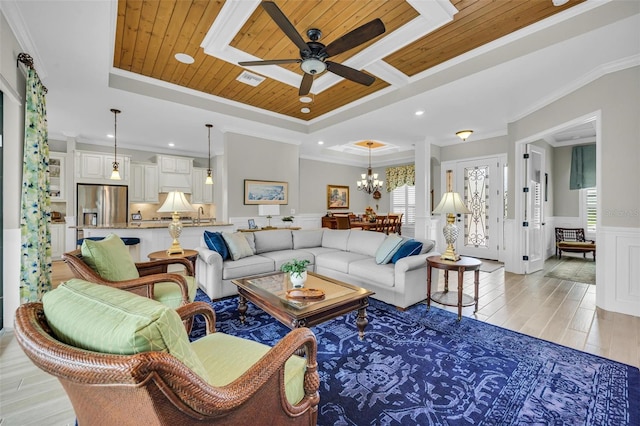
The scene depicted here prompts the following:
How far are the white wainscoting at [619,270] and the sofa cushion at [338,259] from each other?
8.89ft

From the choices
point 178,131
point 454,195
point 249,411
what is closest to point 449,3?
point 454,195

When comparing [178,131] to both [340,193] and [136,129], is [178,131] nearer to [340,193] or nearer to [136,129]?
[136,129]

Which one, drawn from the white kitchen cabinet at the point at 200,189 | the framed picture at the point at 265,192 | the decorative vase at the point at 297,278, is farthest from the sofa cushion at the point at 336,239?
the white kitchen cabinet at the point at 200,189

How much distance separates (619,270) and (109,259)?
5.01 metres

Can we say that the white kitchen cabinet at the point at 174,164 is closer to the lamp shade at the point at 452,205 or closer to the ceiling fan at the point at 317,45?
the ceiling fan at the point at 317,45

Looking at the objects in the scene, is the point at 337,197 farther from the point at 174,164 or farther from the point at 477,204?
the point at 174,164

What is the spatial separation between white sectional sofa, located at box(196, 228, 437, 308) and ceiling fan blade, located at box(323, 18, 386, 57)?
221cm

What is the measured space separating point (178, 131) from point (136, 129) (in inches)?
30.7

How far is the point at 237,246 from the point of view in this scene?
3830 millimetres

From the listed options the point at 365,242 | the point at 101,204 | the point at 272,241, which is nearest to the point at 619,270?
the point at 365,242

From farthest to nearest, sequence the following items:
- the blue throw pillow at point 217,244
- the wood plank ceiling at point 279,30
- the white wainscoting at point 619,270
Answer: the blue throw pillow at point 217,244, the white wainscoting at point 619,270, the wood plank ceiling at point 279,30

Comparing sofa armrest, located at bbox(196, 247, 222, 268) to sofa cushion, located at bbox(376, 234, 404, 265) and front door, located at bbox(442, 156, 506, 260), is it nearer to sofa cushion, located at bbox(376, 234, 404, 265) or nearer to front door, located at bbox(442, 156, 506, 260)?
sofa cushion, located at bbox(376, 234, 404, 265)

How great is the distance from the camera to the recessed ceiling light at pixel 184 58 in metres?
3.36

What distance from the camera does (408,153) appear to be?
8.20 m
